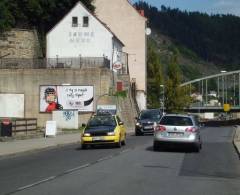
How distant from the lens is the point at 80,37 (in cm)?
7606

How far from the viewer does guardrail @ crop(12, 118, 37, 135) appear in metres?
40.8

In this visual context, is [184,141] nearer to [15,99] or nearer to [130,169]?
[130,169]

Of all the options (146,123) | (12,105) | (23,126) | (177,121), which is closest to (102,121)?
(177,121)

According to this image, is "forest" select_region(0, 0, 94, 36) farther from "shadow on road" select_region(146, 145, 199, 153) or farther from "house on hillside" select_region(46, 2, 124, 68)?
"shadow on road" select_region(146, 145, 199, 153)

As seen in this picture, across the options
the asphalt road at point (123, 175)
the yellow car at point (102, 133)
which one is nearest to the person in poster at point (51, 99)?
the yellow car at point (102, 133)

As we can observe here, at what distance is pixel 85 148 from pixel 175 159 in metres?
8.12

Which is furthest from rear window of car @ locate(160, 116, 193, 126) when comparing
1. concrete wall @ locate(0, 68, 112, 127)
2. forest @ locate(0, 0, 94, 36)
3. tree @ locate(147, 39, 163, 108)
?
tree @ locate(147, 39, 163, 108)

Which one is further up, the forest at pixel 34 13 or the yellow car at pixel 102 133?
the forest at pixel 34 13

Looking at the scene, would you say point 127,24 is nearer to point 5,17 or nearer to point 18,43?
point 18,43

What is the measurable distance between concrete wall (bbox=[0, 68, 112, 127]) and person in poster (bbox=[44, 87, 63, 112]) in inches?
25.7

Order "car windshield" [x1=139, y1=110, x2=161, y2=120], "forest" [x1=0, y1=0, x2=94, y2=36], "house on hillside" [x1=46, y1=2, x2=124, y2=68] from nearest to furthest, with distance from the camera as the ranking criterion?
"car windshield" [x1=139, y1=110, x2=161, y2=120] < "forest" [x1=0, y1=0, x2=94, y2=36] < "house on hillside" [x1=46, y1=2, x2=124, y2=68]

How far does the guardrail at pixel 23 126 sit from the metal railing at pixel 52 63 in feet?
67.9

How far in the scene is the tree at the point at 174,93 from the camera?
113 m

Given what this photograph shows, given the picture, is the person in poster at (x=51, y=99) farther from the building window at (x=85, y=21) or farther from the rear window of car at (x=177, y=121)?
the rear window of car at (x=177, y=121)
